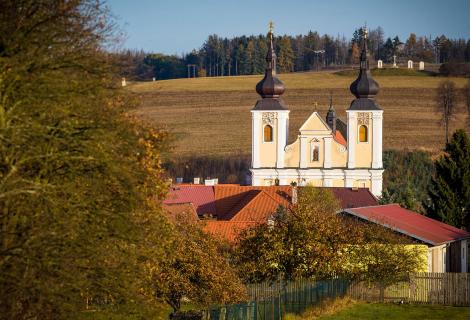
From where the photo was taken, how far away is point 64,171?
16.2m

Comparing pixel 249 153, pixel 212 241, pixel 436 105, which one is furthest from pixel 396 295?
pixel 436 105

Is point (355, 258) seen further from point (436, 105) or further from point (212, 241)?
point (436, 105)

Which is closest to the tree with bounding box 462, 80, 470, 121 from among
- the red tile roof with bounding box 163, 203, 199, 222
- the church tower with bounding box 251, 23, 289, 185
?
the church tower with bounding box 251, 23, 289, 185

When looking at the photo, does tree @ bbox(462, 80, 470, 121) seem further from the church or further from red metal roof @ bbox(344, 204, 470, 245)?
red metal roof @ bbox(344, 204, 470, 245)

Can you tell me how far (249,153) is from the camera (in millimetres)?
109250

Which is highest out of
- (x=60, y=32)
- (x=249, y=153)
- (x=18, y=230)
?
(x=60, y=32)

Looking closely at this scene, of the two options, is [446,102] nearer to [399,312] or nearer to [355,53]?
[355,53]

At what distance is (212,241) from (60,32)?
1631 centimetres

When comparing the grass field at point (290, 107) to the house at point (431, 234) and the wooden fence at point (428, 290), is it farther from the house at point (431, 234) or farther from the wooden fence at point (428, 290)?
the wooden fence at point (428, 290)

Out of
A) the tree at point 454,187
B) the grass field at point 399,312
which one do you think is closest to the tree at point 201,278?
the grass field at point 399,312

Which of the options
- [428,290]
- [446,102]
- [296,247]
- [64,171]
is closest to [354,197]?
[428,290]

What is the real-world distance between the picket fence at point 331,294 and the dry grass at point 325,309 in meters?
0.16

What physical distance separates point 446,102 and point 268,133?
27.0 meters

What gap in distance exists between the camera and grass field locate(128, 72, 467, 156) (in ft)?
372
